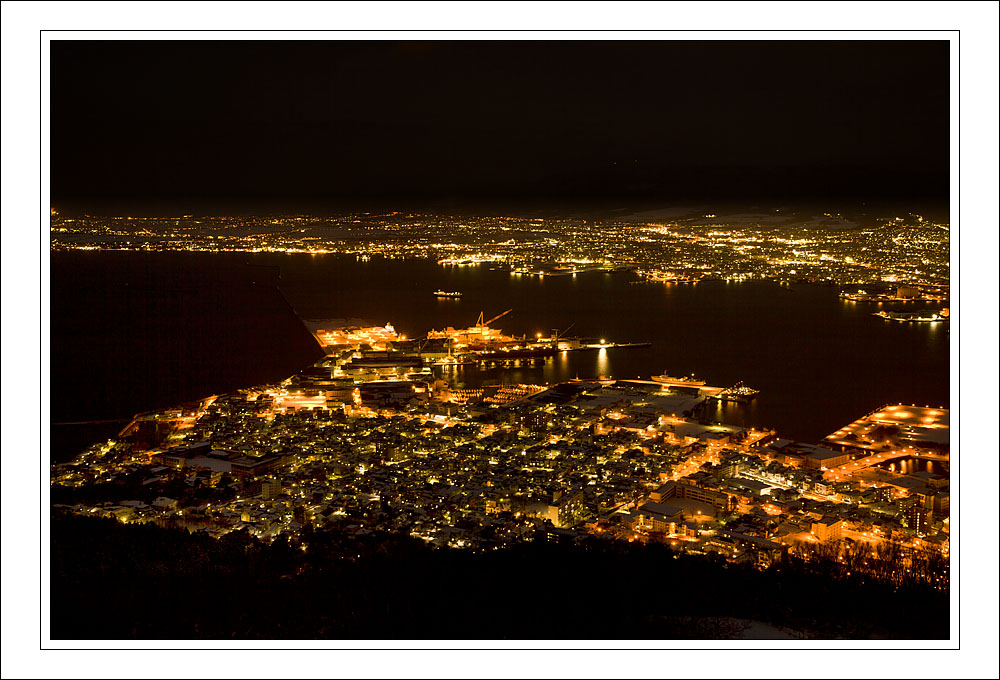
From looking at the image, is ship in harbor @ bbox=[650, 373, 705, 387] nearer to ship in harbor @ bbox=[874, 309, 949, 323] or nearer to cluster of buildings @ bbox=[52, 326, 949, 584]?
cluster of buildings @ bbox=[52, 326, 949, 584]

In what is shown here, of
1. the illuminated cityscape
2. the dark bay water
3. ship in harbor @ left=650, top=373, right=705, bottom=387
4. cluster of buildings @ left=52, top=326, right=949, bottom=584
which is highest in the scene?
the illuminated cityscape

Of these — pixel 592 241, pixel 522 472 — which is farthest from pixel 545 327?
pixel 522 472

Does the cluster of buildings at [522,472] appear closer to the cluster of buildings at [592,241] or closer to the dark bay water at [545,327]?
the dark bay water at [545,327]

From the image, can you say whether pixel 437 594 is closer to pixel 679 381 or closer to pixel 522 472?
pixel 522 472

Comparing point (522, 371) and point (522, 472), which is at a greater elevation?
point (522, 371)

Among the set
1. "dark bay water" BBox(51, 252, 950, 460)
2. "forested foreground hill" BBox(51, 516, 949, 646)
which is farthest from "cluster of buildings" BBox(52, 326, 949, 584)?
"dark bay water" BBox(51, 252, 950, 460)

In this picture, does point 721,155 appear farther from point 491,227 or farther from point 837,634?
point 837,634
